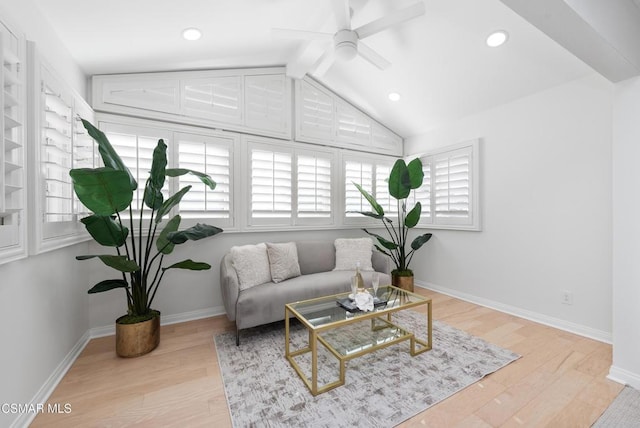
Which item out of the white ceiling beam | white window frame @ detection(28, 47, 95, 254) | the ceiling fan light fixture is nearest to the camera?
the white ceiling beam

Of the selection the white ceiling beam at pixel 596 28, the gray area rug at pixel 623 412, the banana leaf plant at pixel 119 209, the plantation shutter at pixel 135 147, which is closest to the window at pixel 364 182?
the banana leaf plant at pixel 119 209

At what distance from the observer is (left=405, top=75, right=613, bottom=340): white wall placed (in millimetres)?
2479

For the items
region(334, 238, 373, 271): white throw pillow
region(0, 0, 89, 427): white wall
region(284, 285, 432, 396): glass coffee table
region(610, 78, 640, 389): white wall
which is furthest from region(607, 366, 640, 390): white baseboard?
region(0, 0, 89, 427): white wall

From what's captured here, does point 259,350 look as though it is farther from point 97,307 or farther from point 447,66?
point 447,66

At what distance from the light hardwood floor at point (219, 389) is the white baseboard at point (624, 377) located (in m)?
0.06

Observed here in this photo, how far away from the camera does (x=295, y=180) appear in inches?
143

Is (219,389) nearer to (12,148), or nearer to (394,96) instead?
→ (12,148)

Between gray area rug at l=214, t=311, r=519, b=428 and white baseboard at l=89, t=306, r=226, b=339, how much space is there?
1.99 feet

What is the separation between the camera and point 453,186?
368 cm

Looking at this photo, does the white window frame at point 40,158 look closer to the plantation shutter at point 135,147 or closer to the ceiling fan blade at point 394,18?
the plantation shutter at point 135,147

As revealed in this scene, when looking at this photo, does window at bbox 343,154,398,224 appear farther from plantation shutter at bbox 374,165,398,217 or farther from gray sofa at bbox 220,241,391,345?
gray sofa at bbox 220,241,391,345

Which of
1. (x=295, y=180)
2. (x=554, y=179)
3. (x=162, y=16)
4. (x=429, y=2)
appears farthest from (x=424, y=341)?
(x=162, y=16)

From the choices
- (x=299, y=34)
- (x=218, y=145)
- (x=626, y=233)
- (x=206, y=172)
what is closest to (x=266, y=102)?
(x=218, y=145)

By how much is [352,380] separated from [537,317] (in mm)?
2376
